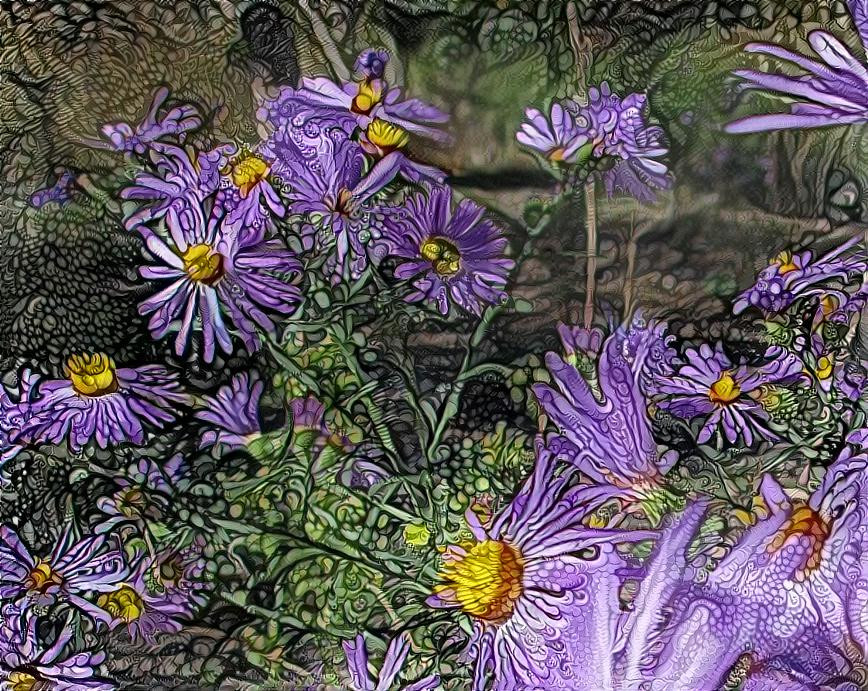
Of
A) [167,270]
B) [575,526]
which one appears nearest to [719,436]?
[575,526]

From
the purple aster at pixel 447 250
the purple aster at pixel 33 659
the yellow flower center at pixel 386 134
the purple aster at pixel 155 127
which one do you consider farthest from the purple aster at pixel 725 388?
the purple aster at pixel 33 659

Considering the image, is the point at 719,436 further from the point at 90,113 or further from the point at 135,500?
the point at 90,113

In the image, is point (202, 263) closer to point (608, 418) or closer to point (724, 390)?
point (608, 418)

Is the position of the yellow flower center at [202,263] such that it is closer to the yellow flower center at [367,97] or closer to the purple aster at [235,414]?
the purple aster at [235,414]

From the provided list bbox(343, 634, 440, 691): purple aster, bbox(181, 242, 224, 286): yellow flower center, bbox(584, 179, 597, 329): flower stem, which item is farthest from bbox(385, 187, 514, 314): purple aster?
bbox(343, 634, 440, 691): purple aster

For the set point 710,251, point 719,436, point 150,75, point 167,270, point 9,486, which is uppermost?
point 150,75

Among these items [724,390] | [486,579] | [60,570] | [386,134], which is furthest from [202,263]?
[724,390]

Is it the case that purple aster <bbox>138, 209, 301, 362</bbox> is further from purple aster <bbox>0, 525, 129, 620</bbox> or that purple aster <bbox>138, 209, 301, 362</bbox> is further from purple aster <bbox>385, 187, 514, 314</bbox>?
purple aster <bbox>0, 525, 129, 620</bbox>
